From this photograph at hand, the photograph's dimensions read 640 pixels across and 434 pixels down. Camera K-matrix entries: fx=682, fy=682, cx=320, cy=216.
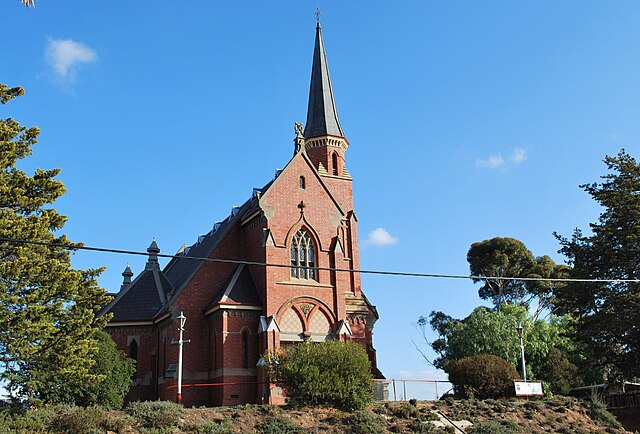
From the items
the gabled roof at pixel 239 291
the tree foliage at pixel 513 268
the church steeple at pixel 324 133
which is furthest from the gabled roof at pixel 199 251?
the tree foliage at pixel 513 268

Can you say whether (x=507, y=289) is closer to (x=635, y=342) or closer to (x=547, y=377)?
(x=547, y=377)

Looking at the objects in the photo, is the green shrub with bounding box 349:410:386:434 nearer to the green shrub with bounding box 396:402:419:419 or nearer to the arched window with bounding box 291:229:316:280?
the green shrub with bounding box 396:402:419:419

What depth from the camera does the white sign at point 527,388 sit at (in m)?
31.0

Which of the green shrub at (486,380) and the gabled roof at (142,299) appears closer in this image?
the green shrub at (486,380)

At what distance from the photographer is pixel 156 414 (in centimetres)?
2280

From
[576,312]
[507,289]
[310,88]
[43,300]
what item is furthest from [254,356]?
[507,289]

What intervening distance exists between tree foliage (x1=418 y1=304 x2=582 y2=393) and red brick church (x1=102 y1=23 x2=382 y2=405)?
36.7ft

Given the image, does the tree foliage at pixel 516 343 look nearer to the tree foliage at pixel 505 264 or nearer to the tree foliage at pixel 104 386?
the tree foliage at pixel 505 264

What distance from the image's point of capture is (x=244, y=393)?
3303cm

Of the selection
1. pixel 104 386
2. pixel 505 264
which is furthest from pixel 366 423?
pixel 505 264

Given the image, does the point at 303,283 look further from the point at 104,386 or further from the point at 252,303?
the point at 104,386

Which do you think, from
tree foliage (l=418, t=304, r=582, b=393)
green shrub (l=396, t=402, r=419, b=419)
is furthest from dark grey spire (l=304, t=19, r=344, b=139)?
green shrub (l=396, t=402, r=419, b=419)

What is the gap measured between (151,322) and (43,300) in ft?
48.9

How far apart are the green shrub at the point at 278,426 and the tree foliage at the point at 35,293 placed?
649 centimetres
